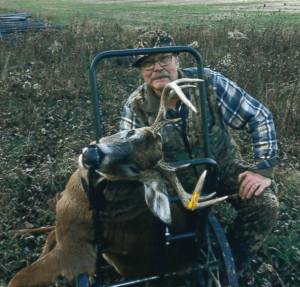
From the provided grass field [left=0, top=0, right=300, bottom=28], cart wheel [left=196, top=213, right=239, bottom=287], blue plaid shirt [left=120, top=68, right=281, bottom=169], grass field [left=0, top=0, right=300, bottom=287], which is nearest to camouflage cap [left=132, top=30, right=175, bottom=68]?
blue plaid shirt [left=120, top=68, right=281, bottom=169]

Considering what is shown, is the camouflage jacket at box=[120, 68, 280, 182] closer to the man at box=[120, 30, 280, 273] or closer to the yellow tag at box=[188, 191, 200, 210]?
the man at box=[120, 30, 280, 273]

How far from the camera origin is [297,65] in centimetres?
743

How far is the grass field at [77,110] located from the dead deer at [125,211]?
2.74ft

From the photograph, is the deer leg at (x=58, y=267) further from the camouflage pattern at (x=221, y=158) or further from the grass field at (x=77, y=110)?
the camouflage pattern at (x=221, y=158)

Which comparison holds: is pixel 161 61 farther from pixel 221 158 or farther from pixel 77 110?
pixel 77 110

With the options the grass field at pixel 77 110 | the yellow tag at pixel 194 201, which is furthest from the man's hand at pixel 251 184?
the yellow tag at pixel 194 201

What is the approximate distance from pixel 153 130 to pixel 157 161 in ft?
0.71

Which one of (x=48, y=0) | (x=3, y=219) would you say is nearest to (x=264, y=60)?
(x=3, y=219)

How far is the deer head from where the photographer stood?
7.26 feet

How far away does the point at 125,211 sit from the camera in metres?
2.67

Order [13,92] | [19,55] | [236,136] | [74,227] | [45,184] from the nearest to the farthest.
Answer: [74,227]
[45,184]
[236,136]
[13,92]
[19,55]

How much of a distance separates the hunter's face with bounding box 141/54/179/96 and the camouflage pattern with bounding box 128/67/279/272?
14 cm

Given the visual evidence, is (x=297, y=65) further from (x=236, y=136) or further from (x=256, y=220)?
(x=256, y=220)

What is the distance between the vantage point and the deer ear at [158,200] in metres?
2.21
